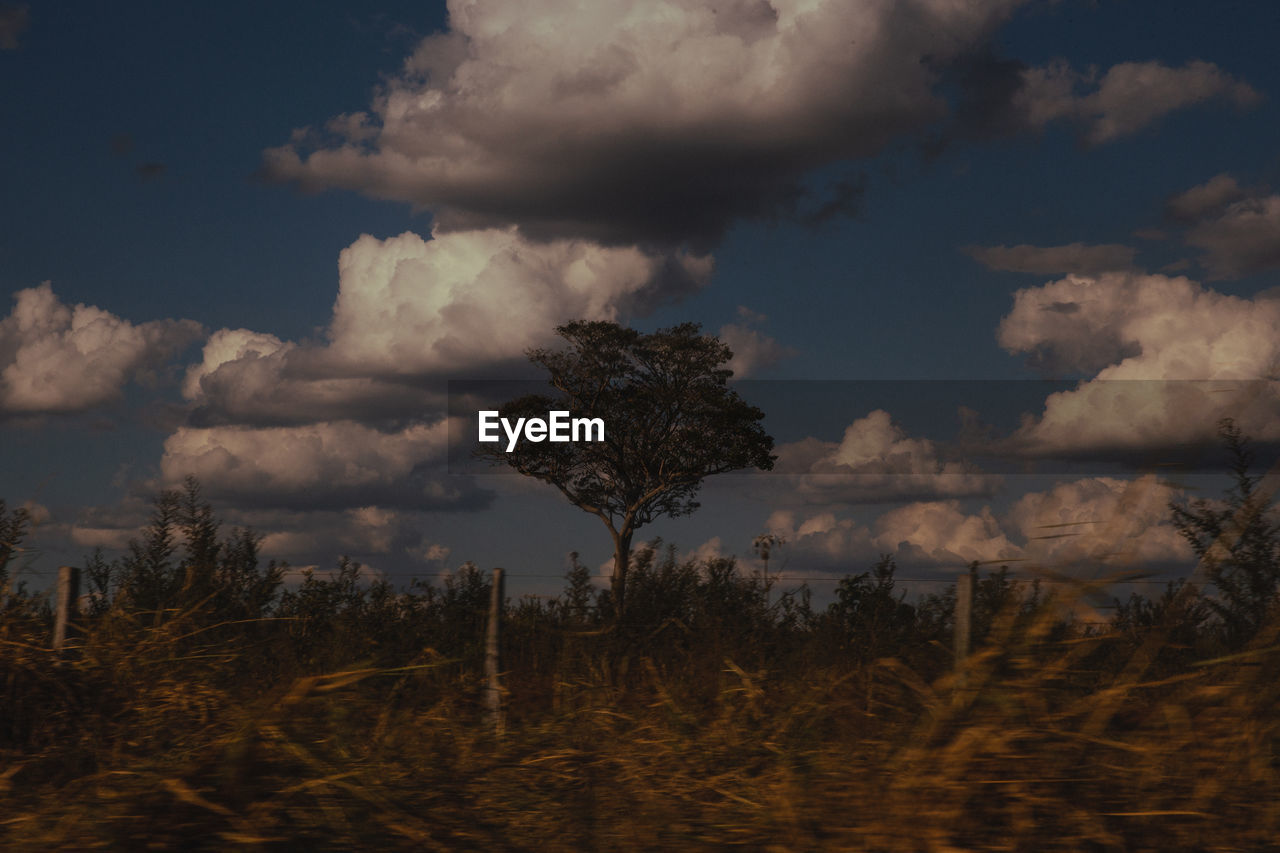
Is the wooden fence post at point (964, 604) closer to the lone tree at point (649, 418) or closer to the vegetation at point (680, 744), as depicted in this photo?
the vegetation at point (680, 744)

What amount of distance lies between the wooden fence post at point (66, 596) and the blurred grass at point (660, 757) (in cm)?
79

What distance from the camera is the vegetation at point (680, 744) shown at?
11.1 ft

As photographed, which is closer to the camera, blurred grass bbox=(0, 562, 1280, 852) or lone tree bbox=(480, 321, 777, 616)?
blurred grass bbox=(0, 562, 1280, 852)

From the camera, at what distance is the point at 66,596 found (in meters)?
6.84

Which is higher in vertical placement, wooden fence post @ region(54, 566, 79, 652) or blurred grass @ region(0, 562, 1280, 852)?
wooden fence post @ region(54, 566, 79, 652)

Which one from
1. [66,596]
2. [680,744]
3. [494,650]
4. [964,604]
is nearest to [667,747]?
[680,744]

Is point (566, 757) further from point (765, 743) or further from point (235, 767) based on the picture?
point (235, 767)

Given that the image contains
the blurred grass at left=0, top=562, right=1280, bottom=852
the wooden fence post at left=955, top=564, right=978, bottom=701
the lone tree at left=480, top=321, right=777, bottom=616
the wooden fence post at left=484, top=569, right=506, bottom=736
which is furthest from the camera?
the lone tree at left=480, top=321, right=777, bottom=616

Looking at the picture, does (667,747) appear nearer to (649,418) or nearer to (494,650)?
(494,650)

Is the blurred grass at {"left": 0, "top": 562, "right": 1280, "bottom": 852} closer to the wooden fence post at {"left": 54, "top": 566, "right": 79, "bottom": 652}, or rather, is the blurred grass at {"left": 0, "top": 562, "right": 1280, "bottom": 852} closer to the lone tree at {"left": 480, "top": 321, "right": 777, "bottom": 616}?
the wooden fence post at {"left": 54, "top": 566, "right": 79, "bottom": 652}

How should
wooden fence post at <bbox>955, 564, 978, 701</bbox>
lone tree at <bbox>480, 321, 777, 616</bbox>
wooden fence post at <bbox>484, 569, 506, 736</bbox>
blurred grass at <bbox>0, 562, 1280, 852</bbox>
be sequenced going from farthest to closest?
1. lone tree at <bbox>480, 321, 777, 616</bbox>
2. wooden fence post at <bbox>955, 564, 978, 701</bbox>
3. wooden fence post at <bbox>484, 569, 506, 736</bbox>
4. blurred grass at <bbox>0, 562, 1280, 852</bbox>

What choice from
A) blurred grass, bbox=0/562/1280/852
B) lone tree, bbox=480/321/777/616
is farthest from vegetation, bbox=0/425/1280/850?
lone tree, bbox=480/321/777/616

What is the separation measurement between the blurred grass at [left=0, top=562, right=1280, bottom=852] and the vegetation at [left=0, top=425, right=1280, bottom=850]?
0.01 m

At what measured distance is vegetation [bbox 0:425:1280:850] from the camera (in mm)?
3379
